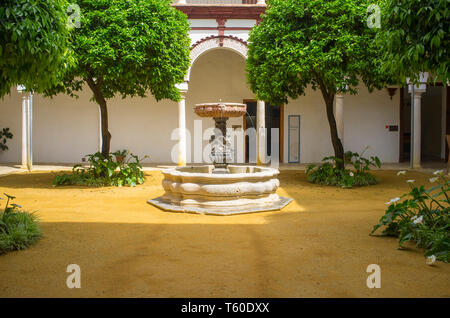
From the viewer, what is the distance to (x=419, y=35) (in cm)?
389

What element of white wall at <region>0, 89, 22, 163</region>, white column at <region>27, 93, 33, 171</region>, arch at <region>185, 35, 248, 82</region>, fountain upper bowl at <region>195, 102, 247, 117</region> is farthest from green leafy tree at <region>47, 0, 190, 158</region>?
white wall at <region>0, 89, 22, 163</region>

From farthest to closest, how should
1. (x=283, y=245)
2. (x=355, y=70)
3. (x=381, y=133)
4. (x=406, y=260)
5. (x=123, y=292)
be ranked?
(x=381, y=133)
(x=355, y=70)
(x=283, y=245)
(x=406, y=260)
(x=123, y=292)

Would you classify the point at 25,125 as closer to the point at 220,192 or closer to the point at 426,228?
the point at 220,192

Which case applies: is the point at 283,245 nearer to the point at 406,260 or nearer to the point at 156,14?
the point at 406,260

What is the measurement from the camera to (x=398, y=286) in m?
2.92

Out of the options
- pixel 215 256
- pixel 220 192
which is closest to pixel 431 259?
pixel 215 256

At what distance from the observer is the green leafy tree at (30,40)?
3.53 meters

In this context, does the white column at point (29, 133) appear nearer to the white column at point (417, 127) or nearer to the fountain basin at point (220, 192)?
the fountain basin at point (220, 192)

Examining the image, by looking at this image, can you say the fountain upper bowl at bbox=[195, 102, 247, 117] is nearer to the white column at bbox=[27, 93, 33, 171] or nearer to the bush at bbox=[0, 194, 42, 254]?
the bush at bbox=[0, 194, 42, 254]

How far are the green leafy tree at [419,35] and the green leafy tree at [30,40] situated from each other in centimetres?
329

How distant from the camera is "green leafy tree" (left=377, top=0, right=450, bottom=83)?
3.65 metres

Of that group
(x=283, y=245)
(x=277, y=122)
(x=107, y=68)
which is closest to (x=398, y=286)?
(x=283, y=245)

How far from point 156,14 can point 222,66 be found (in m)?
5.90

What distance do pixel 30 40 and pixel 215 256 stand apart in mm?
2520
